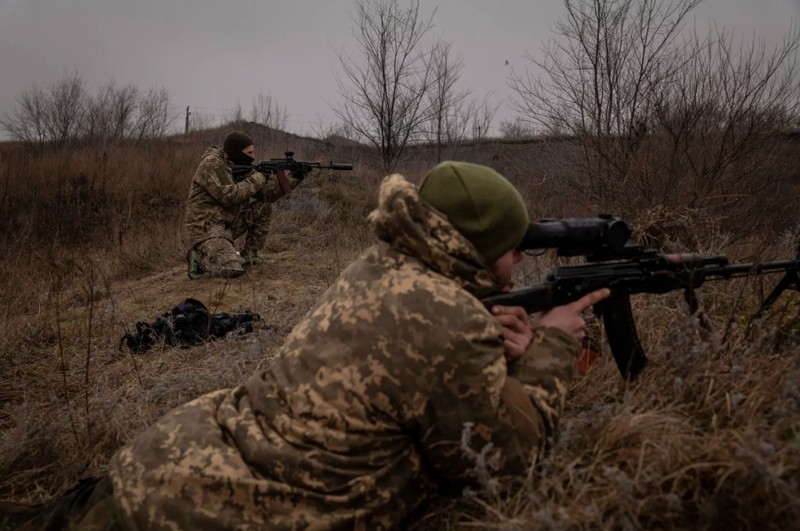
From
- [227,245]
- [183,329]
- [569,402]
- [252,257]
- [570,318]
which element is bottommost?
[183,329]

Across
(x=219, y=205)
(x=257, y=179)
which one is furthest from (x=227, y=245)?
(x=257, y=179)

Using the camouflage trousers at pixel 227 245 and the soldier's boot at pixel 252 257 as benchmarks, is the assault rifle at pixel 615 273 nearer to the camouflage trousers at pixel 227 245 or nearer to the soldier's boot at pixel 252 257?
the camouflage trousers at pixel 227 245

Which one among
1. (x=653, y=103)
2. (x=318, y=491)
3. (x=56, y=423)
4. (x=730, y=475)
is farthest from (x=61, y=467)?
(x=653, y=103)

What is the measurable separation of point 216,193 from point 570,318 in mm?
6527

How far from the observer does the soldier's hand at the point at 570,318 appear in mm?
2199

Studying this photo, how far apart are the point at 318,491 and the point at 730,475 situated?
1.26 m

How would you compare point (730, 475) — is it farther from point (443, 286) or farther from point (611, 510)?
point (443, 286)

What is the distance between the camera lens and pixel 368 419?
1713 millimetres

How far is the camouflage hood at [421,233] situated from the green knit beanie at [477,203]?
0.17 ft

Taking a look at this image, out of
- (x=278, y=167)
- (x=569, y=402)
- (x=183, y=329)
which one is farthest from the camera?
(x=278, y=167)

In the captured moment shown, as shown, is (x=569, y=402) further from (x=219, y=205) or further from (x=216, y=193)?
(x=219, y=205)

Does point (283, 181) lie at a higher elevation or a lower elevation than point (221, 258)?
higher

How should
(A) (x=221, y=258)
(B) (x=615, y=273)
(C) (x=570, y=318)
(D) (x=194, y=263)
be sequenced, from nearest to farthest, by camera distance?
(C) (x=570, y=318)
(B) (x=615, y=273)
(A) (x=221, y=258)
(D) (x=194, y=263)

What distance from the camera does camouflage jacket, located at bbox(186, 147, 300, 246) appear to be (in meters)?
7.75
